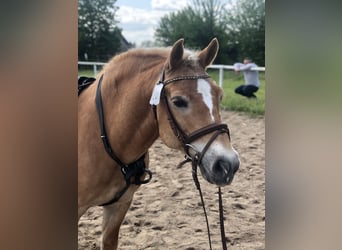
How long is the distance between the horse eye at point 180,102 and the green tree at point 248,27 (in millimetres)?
318

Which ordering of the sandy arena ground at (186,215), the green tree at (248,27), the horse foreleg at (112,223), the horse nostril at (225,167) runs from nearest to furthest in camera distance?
the horse nostril at (225,167), the green tree at (248,27), the horse foreleg at (112,223), the sandy arena ground at (186,215)

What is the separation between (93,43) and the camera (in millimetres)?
1081

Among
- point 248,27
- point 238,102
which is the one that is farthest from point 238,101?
point 248,27

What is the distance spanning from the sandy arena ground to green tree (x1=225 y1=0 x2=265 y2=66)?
0.56 metres

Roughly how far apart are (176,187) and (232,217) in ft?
1.06

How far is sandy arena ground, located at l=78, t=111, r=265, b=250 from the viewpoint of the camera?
1.35 meters

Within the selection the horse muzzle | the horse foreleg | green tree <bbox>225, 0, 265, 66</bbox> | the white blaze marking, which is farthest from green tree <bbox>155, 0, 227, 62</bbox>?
the horse foreleg

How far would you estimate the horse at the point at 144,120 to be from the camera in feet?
2.86

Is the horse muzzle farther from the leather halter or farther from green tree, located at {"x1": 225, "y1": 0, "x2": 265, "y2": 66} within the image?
green tree, located at {"x1": 225, "y1": 0, "x2": 265, "y2": 66}

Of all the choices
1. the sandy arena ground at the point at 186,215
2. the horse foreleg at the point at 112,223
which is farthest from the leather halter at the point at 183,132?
the sandy arena ground at the point at 186,215

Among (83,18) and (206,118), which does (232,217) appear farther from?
(83,18)

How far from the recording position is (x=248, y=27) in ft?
3.71

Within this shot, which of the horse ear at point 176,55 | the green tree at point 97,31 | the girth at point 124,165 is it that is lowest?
the girth at point 124,165

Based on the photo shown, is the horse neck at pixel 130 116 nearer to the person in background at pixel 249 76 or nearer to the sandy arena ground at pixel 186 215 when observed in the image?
the person in background at pixel 249 76
